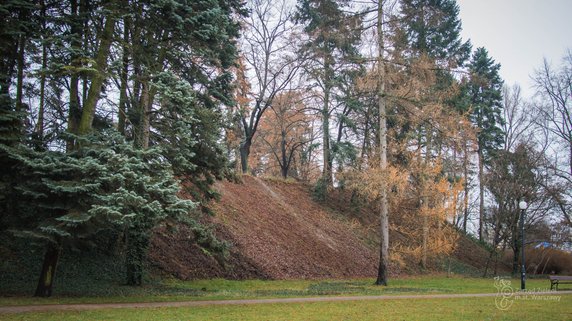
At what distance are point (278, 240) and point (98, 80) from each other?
12.0m

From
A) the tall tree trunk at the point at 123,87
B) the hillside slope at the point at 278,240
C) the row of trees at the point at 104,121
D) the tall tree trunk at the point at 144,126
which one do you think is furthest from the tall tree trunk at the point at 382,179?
the tall tree trunk at the point at 123,87

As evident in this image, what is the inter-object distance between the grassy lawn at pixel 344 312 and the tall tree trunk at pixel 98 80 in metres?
4.49

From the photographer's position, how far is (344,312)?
9.59 m

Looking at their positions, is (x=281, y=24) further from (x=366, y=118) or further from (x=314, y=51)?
(x=366, y=118)

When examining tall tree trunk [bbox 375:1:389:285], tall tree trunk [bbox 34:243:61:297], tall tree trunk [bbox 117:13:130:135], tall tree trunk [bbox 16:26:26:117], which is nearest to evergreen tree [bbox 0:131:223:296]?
tall tree trunk [bbox 34:243:61:297]

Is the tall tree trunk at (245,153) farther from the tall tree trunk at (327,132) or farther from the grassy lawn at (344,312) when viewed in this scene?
the grassy lawn at (344,312)

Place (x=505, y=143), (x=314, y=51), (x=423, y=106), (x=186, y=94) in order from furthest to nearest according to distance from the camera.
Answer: (x=505, y=143) → (x=314, y=51) → (x=423, y=106) → (x=186, y=94)

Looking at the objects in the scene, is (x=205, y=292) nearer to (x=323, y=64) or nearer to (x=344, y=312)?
→ (x=344, y=312)

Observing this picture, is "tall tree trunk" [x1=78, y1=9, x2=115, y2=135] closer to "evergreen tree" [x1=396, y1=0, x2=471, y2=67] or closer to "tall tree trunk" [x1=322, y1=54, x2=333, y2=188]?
"evergreen tree" [x1=396, y1=0, x2=471, y2=67]

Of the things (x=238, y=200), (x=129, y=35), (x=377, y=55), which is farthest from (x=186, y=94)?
(x=238, y=200)

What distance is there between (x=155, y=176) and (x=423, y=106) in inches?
447

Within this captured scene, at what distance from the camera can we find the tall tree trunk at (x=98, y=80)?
10828mm

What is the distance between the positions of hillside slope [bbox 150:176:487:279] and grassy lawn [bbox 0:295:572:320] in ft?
10.0

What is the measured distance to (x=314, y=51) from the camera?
27.0m
